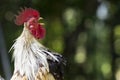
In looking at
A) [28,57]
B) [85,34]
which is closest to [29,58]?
[28,57]

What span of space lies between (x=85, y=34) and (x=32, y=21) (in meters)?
2.99

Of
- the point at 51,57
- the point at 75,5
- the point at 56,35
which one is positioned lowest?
the point at 56,35

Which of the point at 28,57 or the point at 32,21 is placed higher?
the point at 32,21

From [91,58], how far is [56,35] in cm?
50

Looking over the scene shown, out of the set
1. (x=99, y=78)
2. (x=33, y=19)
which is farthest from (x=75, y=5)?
(x=33, y=19)

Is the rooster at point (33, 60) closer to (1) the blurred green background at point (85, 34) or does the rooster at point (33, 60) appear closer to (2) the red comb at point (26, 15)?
(2) the red comb at point (26, 15)

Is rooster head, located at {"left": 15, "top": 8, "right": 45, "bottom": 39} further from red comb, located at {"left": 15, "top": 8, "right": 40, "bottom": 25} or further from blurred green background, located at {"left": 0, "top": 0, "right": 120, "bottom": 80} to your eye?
blurred green background, located at {"left": 0, "top": 0, "right": 120, "bottom": 80}

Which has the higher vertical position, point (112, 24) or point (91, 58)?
point (112, 24)

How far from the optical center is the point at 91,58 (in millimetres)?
4793

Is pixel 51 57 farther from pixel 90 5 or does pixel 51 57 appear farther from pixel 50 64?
pixel 90 5

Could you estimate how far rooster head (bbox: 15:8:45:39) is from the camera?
198cm

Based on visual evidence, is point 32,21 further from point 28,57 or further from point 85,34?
point 85,34

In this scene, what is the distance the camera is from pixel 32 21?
1.99 metres

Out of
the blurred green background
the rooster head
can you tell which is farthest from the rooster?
the blurred green background
